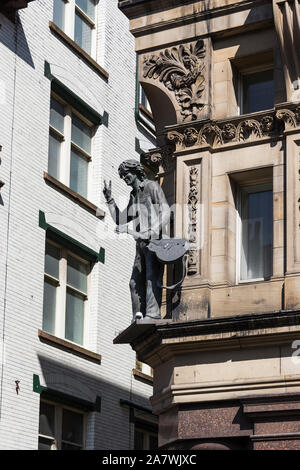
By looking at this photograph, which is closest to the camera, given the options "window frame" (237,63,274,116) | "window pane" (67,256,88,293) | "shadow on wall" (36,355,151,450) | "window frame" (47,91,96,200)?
"window frame" (237,63,274,116)

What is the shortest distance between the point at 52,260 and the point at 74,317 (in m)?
1.75

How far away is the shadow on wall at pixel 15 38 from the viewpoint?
25.1 metres

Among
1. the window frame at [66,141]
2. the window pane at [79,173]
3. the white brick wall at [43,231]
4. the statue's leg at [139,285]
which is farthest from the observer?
the window pane at [79,173]

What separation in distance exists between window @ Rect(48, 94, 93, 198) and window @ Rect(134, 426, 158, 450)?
6784 mm

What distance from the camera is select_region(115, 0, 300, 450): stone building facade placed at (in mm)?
17234

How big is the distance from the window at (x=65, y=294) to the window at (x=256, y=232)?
25.7 feet

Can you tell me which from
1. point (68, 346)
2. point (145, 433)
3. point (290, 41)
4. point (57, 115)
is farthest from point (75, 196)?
point (290, 41)

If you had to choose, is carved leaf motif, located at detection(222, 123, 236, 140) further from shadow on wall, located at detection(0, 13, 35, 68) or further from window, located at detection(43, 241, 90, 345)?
window, located at detection(43, 241, 90, 345)

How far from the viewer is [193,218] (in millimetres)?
18969

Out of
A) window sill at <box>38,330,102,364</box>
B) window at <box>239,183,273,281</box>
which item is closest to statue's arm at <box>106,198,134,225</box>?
window at <box>239,183,273,281</box>

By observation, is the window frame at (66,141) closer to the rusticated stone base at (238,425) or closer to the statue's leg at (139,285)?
the statue's leg at (139,285)

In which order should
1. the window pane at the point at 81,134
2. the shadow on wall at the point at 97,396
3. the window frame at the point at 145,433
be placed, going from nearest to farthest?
the shadow on wall at the point at 97,396 → the window pane at the point at 81,134 → the window frame at the point at 145,433

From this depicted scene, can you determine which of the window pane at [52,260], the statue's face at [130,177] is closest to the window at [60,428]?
the window pane at [52,260]

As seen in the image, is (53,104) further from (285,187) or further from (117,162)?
(285,187)
